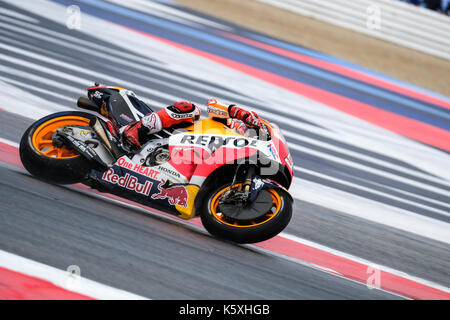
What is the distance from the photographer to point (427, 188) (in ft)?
27.8

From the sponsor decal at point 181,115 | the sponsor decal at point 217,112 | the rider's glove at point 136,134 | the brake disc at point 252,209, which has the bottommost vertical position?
the brake disc at point 252,209

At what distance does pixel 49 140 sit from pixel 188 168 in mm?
1517

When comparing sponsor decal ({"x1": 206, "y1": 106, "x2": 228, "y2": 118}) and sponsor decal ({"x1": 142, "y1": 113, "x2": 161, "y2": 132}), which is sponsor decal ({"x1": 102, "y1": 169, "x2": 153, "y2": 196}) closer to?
sponsor decal ({"x1": 142, "y1": 113, "x2": 161, "y2": 132})

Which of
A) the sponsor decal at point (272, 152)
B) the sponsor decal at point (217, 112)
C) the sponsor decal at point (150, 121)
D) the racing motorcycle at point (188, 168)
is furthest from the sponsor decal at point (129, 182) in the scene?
the sponsor decal at point (272, 152)

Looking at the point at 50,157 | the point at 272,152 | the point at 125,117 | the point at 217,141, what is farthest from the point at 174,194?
the point at 50,157

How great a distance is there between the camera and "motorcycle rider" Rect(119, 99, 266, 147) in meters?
4.97

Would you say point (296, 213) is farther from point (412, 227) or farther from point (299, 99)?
point (299, 99)

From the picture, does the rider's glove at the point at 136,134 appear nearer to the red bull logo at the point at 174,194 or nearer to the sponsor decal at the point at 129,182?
the sponsor decal at the point at 129,182

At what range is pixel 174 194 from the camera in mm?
4863

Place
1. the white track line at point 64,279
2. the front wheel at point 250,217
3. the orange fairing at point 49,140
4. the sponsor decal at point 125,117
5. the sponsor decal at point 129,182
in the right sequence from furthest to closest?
the sponsor decal at point 125,117 < the orange fairing at point 49,140 < the sponsor decal at point 129,182 < the front wheel at point 250,217 < the white track line at point 64,279

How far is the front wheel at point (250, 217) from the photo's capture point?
4531mm

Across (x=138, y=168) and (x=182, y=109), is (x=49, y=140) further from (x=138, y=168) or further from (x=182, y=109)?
(x=182, y=109)

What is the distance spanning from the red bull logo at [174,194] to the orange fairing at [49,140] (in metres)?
0.98

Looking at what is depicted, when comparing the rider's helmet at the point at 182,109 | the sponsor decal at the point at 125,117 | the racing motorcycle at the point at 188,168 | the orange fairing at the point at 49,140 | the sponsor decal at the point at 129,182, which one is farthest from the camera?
the sponsor decal at the point at 125,117
